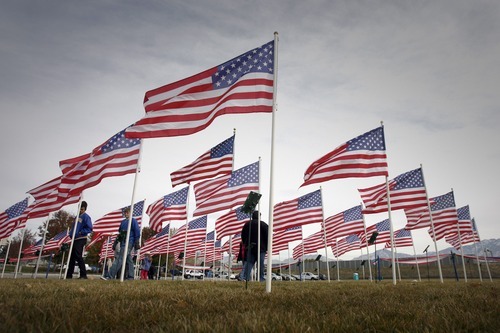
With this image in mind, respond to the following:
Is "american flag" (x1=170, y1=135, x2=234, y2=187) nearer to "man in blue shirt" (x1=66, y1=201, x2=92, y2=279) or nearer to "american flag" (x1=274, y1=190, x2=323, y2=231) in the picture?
"man in blue shirt" (x1=66, y1=201, x2=92, y2=279)

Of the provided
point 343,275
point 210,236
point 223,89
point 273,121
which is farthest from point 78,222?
point 343,275

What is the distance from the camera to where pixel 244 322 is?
2.36 meters

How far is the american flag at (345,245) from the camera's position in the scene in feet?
99.0

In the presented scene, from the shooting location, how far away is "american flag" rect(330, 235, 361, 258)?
30.2 meters

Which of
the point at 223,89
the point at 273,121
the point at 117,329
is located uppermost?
the point at 223,89

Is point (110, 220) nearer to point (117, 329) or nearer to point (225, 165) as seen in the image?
point (225, 165)

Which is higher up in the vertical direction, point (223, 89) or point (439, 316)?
point (223, 89)

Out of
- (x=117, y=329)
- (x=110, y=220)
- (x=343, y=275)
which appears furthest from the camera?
(x=343, y=275)

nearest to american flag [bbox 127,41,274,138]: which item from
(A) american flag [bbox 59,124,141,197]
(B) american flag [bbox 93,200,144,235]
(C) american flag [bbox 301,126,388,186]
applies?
(A) american flag [bbox 59,124,141,197]

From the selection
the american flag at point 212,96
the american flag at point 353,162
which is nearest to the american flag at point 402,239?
the american flag at point 353,162

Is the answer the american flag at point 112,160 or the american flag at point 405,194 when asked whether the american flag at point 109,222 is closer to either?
the american flag at point 112,160

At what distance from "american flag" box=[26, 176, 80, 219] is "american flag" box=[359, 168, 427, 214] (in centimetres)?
1470

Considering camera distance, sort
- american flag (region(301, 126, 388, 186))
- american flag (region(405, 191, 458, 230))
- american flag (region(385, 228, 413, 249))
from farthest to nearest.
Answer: american flag (region(385, 228, 413, 249)) → american flag (region(405, 191, 458, 230)) → american flag (region(301, 126, 388, 186))

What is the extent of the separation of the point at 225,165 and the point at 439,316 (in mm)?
11914
